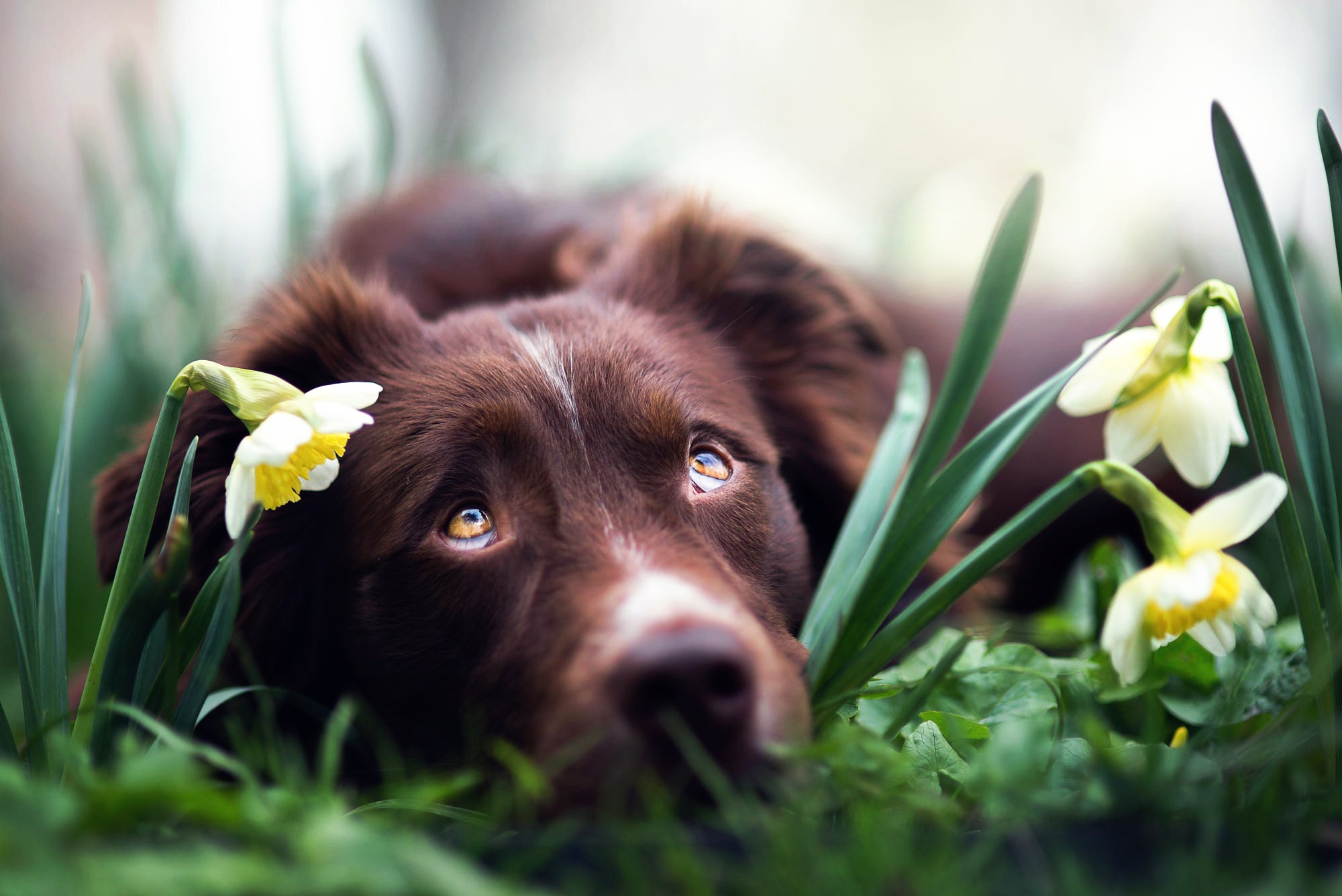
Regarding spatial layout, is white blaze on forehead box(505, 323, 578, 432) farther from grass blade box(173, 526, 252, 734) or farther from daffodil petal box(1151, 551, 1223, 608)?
daffodil petal box(1151, 551, 1223, 608)

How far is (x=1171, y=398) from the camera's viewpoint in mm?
1334

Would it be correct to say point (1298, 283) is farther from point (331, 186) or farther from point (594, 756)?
point (331, 186)

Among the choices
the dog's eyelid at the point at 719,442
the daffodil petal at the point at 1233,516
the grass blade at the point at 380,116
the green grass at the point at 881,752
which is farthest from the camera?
the grass blade at the point at 380,116

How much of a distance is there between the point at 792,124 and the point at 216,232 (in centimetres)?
563

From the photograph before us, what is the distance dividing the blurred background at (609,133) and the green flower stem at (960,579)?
4.40 ft

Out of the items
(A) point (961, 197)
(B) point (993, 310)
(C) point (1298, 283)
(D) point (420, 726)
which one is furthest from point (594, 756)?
(A) point (961, 197)

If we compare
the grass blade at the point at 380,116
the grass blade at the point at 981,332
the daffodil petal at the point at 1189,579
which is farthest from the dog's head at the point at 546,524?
→ the grass blade at the point at 380,116

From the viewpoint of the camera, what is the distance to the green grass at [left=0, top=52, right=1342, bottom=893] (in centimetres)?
92

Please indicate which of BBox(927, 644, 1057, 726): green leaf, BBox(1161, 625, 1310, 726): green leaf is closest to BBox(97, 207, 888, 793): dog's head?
BBox(927, 644, 1057, 726): green leaf

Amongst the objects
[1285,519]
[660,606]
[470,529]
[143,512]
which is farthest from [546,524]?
[1285,519]

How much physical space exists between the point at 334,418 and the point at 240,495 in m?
0.15

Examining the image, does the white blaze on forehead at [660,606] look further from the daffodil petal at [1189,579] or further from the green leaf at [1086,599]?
the green leaf at [1086,599]

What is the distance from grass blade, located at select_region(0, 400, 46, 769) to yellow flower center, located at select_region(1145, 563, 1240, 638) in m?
1.45

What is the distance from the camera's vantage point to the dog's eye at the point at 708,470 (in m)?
1.77
